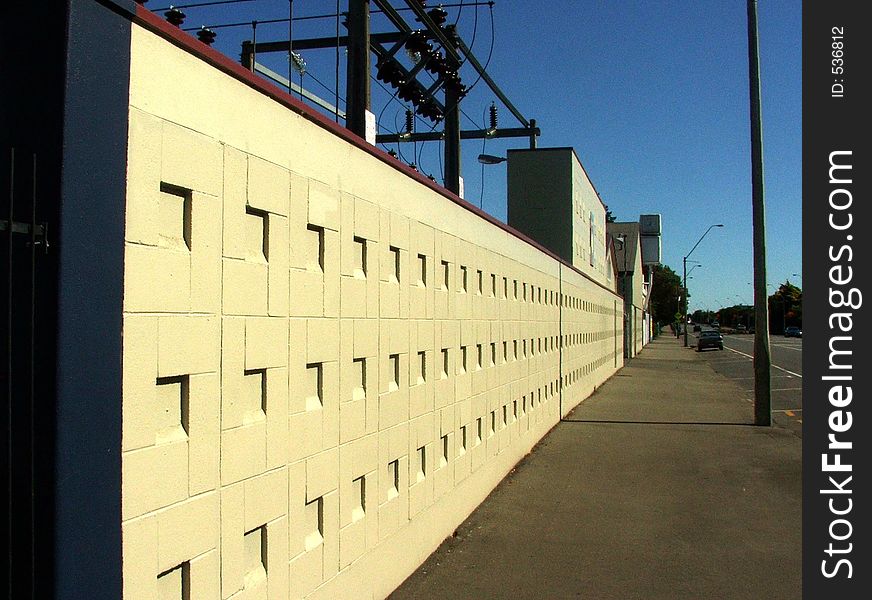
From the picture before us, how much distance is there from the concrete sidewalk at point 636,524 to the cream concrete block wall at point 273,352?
61cm

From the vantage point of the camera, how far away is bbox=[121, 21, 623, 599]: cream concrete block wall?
3.19m

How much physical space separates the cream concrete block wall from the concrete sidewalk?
2.01ft

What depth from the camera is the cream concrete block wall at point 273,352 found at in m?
3.19

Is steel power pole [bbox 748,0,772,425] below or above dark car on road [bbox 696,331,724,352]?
above

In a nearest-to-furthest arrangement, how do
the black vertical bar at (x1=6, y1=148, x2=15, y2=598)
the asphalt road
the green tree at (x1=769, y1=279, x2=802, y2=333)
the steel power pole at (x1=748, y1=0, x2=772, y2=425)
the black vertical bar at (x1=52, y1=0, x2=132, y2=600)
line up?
the black vertical bar at (x1=6, y1=148, x2=15, y2=598)
the black vertical bar at (x1=52, y1=0, x2=132, y2=600)
the steel power pole at (x1=748, y1=0, x2=772, y2=425)
the asphalt road
the green tree at (x1=769, y1=279, x2=802, y2=333)

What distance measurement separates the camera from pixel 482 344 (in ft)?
28.8

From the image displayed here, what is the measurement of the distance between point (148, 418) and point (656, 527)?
5.91 meters

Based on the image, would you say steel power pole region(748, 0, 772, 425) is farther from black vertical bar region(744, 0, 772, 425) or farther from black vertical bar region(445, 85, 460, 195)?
black vertical bar region(445, 85, 460, 195)

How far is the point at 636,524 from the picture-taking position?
795 centimetres

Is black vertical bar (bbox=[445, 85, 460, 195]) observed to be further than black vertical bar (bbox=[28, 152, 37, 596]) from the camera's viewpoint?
Yes

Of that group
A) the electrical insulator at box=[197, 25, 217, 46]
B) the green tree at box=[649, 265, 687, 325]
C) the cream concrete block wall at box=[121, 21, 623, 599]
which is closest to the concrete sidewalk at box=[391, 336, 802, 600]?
the cream concrete block wall at box=[121, 21, 623, 599]

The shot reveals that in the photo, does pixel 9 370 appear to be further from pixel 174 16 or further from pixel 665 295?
Answer: pixel 665 295
